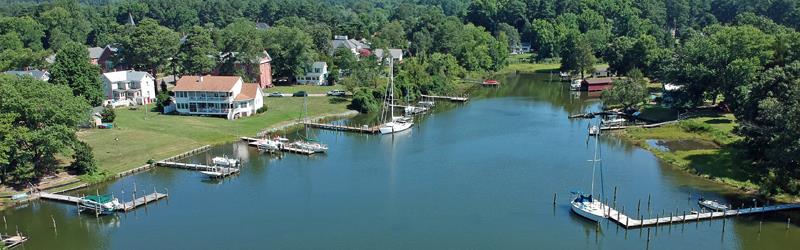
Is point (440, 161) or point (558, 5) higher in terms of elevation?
point (558, 5)

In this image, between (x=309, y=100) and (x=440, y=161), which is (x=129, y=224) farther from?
(x=309, y=100)

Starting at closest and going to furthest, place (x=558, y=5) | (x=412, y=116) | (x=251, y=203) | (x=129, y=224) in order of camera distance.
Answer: (x=129, y=224)
(x=251, y=203)
(x=412, y=116)
(x=558, y=5)

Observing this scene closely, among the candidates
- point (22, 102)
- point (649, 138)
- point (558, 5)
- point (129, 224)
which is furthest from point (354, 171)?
point (558, 5)

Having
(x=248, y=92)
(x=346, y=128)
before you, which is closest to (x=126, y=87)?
(x=248, y=92)

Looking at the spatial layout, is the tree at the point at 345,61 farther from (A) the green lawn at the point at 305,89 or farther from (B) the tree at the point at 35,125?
(B) the tree at the point at 35,125

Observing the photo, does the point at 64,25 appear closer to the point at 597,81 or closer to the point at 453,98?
the point at 453,98

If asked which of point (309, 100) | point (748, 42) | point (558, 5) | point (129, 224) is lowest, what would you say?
point (129, 224)

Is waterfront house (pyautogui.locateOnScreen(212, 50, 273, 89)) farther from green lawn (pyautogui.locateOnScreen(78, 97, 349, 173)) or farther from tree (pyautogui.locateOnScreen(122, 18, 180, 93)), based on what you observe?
green lawn (pyautogui.locateOnScreen(78, 97, 349, 173))
